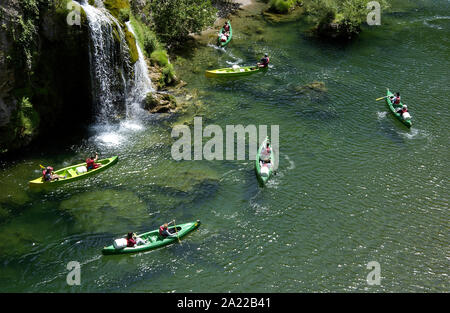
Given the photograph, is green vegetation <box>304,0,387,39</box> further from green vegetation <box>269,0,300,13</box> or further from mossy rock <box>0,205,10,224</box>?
mossy rock <box>0,205,10,224</box>

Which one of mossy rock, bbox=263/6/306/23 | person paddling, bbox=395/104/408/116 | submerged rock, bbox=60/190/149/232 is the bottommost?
submerged rock, bbox=60/190/149/232

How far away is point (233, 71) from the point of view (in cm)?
3909

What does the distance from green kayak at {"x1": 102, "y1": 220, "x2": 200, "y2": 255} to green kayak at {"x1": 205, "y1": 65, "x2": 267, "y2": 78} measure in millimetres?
18401

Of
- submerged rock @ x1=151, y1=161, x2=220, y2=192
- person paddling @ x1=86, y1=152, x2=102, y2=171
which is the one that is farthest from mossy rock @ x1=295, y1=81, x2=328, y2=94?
person paddling @ x1=86, y1=152, x2=102, y2=171

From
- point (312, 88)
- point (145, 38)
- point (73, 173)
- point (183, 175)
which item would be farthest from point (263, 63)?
point (73, 173)

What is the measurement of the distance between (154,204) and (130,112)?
1076cm

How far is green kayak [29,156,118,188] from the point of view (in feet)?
84.1

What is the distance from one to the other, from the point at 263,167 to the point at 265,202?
104 inches

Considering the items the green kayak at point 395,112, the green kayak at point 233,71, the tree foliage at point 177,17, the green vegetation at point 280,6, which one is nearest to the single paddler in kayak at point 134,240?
the green kayak at point 233,71

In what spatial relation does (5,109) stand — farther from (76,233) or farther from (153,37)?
(153,37)

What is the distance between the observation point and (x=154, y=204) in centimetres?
2539

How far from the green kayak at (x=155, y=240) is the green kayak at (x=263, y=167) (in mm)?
5488

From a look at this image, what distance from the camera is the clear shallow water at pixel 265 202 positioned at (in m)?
21.4

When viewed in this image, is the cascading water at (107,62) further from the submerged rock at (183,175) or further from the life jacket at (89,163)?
the submerged rock at (183,175)
